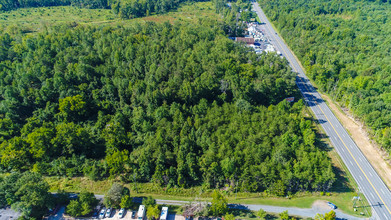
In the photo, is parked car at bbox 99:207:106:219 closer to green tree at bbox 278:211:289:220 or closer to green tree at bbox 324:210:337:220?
green tree at bbox 278:211:289:220

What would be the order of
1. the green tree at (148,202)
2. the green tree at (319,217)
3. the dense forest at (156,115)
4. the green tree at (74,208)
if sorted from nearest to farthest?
the green tree at (74,208)
the green tree at (319,217)
the green tree at (148,202)
the dense forest at (156,115)

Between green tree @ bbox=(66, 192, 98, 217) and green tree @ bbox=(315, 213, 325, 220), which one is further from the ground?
green tree @ bbox=(66, 192, 98, 217)

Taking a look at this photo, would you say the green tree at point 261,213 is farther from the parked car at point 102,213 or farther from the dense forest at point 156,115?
the parked car at point 102,213

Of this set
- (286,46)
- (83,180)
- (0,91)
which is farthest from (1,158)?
(286,46)

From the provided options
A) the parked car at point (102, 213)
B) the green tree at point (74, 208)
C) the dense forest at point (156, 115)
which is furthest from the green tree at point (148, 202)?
the green tree at point (74, 208)

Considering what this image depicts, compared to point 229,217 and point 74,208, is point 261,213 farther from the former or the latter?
point 74,208

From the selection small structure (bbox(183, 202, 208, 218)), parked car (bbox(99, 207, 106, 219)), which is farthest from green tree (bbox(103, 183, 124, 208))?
small structure (bbox(183, 202, 208, 218))
